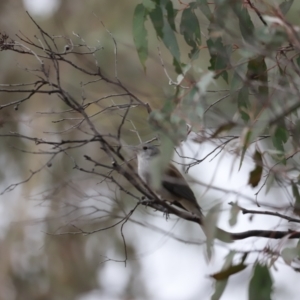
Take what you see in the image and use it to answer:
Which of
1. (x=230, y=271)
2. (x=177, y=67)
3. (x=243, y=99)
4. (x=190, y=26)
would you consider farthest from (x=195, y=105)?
(x=190, y=26)

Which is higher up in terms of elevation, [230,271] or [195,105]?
[195,105]

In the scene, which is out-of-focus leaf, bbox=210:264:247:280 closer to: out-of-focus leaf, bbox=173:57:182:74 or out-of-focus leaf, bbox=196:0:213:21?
out-of-focus leaf, bbox=173:57:182:74

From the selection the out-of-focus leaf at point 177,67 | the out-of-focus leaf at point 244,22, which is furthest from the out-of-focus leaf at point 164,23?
the out-of-focus leaf at point 244,22

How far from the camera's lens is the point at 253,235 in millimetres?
2281

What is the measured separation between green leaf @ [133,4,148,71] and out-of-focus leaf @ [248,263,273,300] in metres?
0.85

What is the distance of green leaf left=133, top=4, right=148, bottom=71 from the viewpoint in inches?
99.4

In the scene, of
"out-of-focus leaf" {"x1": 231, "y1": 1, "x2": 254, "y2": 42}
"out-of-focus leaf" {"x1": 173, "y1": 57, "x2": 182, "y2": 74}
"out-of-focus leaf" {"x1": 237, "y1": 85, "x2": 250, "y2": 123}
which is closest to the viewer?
"out-of-focus leaf" {"x1": 173, "y1": 57, "x2": 182, "y2": 74}

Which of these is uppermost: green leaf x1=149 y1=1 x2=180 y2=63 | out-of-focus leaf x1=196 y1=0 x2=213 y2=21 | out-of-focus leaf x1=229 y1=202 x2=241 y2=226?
out-of-focus leaf x1=196 y1=0 x2=213 y2=21

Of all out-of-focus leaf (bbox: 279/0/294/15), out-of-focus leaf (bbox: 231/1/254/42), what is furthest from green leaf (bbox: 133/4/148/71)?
out-of-focus leaf (bbox: 279/0/294/15)

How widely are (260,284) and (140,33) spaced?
40.2 inches

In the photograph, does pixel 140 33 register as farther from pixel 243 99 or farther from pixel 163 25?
pixel 243 99

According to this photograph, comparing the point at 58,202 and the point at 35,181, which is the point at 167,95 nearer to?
the point at 58,202

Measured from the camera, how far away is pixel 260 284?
206 centimetres


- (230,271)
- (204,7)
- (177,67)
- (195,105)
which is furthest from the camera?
(204,7)
